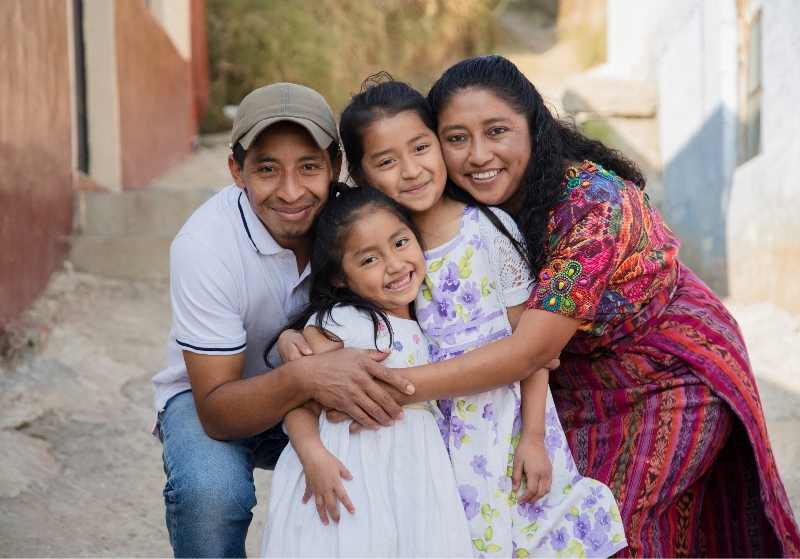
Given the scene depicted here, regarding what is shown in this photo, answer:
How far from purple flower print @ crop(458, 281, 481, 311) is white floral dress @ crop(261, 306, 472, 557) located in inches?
11.5

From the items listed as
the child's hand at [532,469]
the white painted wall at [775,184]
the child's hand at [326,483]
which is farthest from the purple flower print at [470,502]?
the white painted wall at [775,184]

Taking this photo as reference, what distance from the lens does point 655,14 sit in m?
7.58

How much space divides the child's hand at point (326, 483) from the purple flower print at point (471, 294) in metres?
0.59

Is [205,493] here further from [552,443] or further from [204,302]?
[552,443]

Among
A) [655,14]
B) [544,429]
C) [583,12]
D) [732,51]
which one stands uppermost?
[583,12]

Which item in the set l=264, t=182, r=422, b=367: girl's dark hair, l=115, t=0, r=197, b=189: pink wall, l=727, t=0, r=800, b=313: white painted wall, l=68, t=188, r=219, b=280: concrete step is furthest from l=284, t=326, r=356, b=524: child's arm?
l=115, t=0, r=197, b=189: pink wall

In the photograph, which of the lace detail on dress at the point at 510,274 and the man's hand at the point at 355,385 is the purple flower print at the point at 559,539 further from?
the lace detail on dress at the point at 510,274

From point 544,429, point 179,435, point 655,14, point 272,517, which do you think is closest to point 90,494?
point 179,435

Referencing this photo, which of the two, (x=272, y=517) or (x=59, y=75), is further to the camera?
(x=59, y=75)

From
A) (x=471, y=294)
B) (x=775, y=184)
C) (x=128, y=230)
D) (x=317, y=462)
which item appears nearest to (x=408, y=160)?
(x=471, y=294)

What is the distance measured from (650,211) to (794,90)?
2.51 meters

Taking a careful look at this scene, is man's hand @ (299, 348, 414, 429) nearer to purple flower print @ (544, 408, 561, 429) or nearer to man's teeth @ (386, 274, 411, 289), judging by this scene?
man's teeth @ (386, 274, 411, 289)

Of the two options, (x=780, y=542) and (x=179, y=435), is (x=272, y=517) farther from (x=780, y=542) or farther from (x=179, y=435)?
(x=780, y=542)

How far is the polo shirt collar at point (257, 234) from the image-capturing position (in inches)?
97.2
